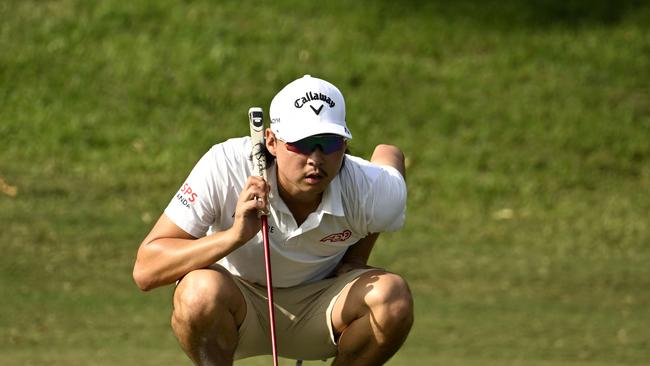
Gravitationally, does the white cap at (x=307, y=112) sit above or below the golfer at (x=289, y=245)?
above

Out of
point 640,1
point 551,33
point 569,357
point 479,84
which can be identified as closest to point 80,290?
point 569,357

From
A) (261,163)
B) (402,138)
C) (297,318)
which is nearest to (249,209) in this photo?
(261,163)

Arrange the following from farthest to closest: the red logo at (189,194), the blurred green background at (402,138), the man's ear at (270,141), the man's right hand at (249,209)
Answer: the blurred green background at (402,138) < the man's ear at (270,141) < the red logo at (189,194) < the man's right hand at (249,209)

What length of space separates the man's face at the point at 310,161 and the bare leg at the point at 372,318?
44cm

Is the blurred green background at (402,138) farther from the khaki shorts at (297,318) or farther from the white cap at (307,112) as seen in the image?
the white cap at (307,112)

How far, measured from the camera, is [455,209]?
12828 millimetres

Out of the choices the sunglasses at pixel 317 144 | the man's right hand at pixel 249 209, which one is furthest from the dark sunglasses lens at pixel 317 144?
the man's right hand at pixel 249 209

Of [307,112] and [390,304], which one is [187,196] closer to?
[307,112]

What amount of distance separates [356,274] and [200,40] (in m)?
9.73

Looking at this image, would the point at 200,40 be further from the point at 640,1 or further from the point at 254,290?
the point at 254,290

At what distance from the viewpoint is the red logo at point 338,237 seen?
18.4 feet

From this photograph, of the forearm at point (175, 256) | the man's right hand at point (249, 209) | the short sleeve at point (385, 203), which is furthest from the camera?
the short sleeve at point (385, 203)

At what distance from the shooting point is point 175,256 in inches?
209

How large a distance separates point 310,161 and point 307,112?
18 centimetres
